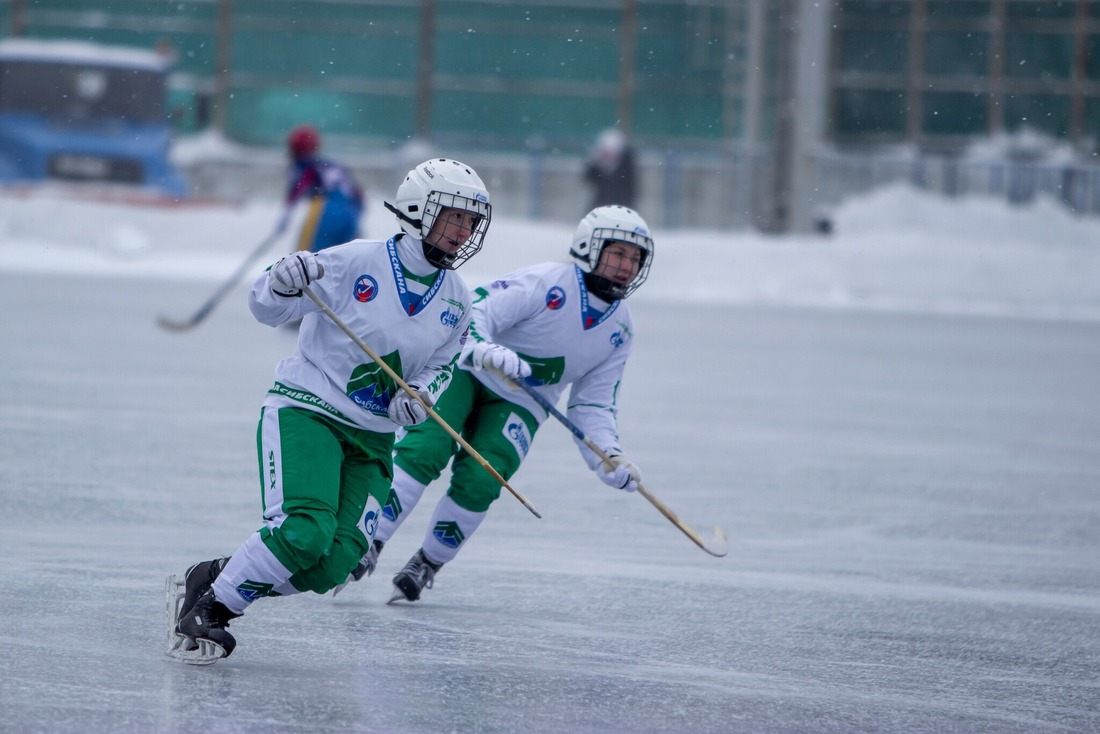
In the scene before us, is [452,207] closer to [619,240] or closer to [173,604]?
[619,240]

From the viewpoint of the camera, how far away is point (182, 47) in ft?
106

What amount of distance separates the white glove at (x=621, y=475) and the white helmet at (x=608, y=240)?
0.55 m

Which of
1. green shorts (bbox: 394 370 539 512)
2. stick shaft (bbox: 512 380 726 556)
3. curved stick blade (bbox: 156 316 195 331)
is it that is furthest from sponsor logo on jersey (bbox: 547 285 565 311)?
curved stick blade (bbox: 156 316 195 331)

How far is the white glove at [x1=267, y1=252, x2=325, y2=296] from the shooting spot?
4715 mm

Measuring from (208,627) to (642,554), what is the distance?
2491 millimetres

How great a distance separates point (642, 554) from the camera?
684 cm

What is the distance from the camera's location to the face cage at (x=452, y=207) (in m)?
4.96

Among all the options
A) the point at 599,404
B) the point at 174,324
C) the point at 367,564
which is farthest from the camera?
the point at 174,324

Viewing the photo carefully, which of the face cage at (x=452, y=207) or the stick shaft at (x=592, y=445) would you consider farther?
the stick shaft at (x=592, y=445)

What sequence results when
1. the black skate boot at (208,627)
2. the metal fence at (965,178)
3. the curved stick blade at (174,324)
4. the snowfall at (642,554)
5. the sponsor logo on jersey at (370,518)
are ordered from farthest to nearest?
the metal fence at (965,178) → the curved stick blade at (174,324) → the sponsor logo on jersey at (370,518) → the black skate boot at (208,627) → the snowfall at (642,554)

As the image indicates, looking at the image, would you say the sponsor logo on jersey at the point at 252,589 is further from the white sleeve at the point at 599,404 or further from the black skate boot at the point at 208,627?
the white sleeve at the point at 599,404

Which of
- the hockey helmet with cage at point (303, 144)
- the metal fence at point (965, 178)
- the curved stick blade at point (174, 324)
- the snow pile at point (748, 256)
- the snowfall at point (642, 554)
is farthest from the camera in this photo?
the metal fence at point (965, 178)

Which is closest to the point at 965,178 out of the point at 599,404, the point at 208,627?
the point at 599,404

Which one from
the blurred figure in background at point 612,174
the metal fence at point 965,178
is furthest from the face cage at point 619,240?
the metal fence at point 965,178
